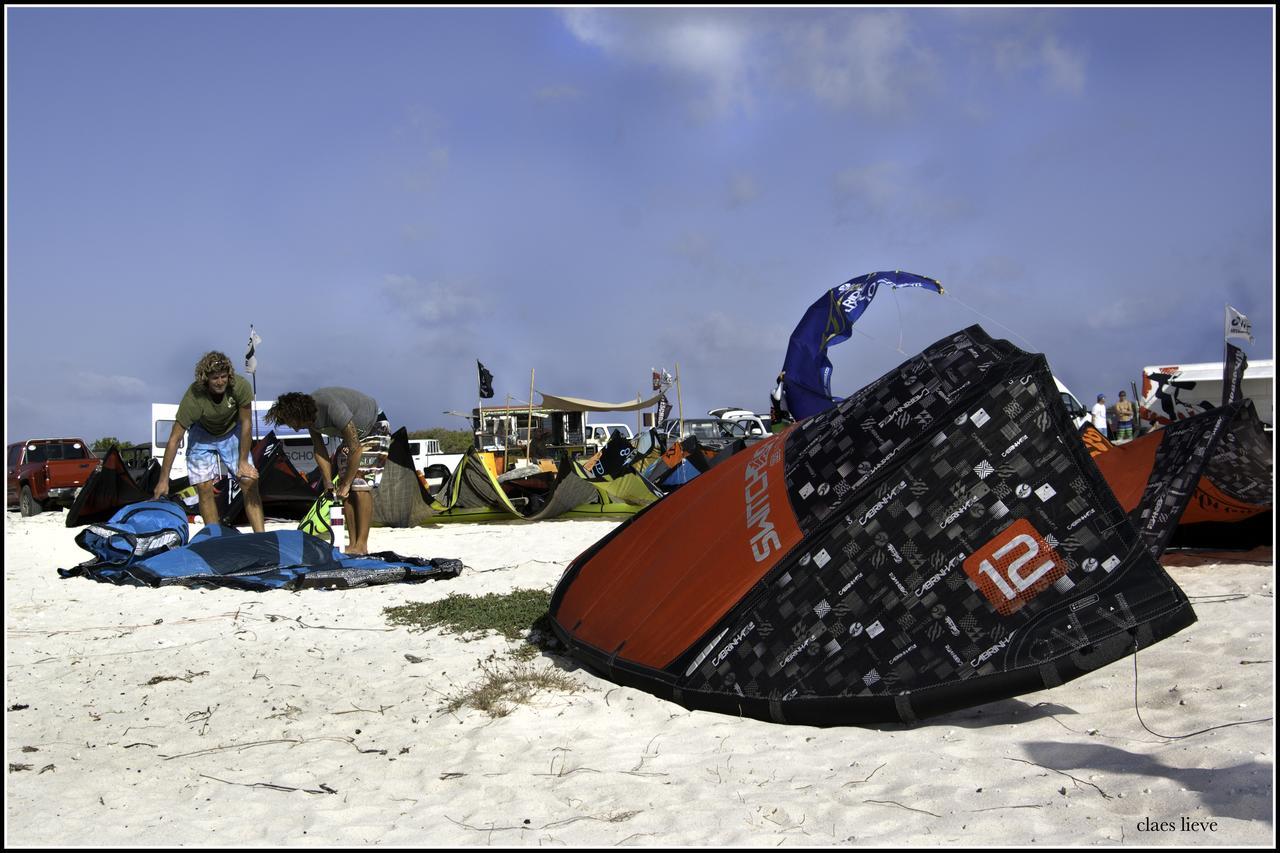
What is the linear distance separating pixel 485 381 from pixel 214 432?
19.7 m

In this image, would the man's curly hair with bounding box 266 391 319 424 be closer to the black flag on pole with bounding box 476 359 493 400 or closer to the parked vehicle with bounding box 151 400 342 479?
the parked vehicle with bounding box 151 400 342 479

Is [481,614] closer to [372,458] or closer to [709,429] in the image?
[372,458]

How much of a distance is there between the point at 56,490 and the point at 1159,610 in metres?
20.1

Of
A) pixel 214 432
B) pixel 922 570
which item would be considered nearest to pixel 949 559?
pixel 922 570

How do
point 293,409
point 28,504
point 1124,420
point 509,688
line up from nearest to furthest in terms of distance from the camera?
point 509,688
point 293,409
point 28,504
point 1124,420

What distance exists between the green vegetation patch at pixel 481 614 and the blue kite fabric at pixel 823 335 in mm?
5549

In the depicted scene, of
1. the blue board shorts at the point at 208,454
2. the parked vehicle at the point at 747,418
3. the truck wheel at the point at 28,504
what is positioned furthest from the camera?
the parked vehicle at the point at 747,418

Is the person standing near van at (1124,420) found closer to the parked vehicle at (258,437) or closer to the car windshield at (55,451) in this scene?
the parked vehicle at (258,437)

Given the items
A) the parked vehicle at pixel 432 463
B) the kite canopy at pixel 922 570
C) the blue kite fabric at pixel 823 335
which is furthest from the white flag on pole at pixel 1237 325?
the parked vehicle at pixel 432 463

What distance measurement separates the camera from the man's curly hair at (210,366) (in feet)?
23.8

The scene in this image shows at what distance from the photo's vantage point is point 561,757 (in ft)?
11.3

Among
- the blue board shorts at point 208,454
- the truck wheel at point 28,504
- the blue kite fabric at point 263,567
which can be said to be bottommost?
the truck wheel at point 28,504

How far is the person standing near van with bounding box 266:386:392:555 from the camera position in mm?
7125

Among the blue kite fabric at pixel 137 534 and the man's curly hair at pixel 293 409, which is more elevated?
the man's curly hair at pixel 293 409
